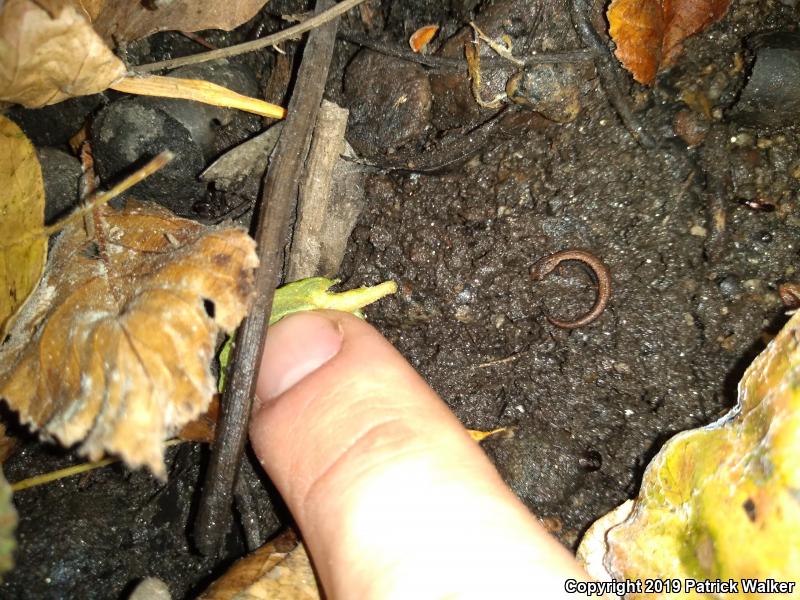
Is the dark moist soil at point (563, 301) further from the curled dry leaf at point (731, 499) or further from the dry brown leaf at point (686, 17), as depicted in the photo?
the curled dry leaf at point (731, 499)

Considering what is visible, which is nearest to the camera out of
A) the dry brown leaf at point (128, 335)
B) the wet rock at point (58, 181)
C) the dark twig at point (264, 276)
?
the dry brown leaf at point (128, 335)

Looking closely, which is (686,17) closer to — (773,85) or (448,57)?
(773,85)

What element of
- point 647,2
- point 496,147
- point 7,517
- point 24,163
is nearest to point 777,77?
point 647,2

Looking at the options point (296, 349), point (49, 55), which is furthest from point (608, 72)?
point (49, 55)

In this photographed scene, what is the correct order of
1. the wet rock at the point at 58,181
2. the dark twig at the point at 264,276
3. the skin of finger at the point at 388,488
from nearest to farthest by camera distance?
the skin of finger at the point at 388,488 → the dark twig at the point at 264,276 → the wet rock at the point at 58,181

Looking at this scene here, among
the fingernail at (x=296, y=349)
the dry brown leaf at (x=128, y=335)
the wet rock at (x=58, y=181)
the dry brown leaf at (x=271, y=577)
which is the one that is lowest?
the dry brown leaf at (x=271, y=577)

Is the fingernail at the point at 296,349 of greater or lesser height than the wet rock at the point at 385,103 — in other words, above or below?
below

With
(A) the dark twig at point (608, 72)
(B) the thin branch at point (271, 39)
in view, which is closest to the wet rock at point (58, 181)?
(B) the thin branch at point (271, 39)
